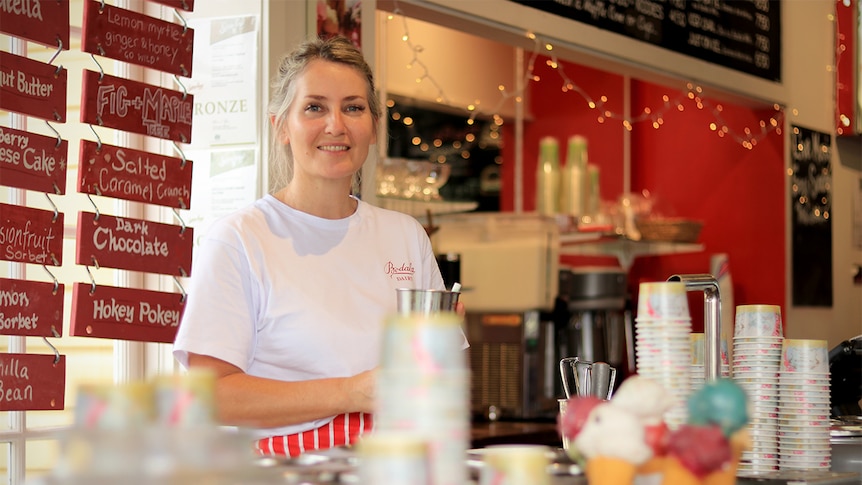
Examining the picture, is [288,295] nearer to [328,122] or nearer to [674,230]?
[328,122]

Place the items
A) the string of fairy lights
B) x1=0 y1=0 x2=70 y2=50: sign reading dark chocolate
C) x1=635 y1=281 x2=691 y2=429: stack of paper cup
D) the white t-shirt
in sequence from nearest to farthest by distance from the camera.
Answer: x1=635 y1=281 x2=691 y2=429: stack of paper cup, the white t-shirt, x1=0 y1=0 x2=70 y2=50: sign reading dark chocolate, the string of fairy lights

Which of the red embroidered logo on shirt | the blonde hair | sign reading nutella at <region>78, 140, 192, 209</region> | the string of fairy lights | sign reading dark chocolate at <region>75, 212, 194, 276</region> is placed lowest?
the red embroidered logo on shirt

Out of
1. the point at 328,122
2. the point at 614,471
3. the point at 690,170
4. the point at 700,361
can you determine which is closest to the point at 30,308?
the point at 328,122

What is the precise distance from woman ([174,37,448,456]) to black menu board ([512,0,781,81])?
199 cm

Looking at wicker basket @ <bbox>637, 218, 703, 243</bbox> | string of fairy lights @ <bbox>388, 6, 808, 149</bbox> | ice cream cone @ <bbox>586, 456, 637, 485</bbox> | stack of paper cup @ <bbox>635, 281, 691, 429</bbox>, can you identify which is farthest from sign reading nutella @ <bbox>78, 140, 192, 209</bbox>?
wicker basket @ <bbox>637, 218, 703, 243</bbox>

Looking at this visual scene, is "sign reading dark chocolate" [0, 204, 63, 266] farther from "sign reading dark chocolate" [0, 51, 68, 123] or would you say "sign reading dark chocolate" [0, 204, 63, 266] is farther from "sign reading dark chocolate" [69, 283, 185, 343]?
"sign reading dark chocolate" [0, 51, 68, 123]

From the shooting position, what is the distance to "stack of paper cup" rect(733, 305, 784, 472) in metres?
1.81

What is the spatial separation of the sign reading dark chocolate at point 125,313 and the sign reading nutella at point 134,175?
0.82ft

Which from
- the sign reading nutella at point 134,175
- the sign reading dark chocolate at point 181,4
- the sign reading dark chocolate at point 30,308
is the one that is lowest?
the sign reading dark chocolate at point 30,308

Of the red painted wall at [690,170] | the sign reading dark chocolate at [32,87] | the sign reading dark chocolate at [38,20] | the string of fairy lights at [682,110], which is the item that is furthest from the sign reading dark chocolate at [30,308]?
the red painted wall at [690,170]

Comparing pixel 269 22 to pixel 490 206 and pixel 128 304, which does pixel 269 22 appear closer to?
pixel 128 304

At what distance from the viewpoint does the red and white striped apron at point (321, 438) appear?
6.54 ft

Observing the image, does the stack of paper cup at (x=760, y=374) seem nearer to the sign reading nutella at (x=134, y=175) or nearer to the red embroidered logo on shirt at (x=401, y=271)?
the red embroidered logo on shirt at (x=401, y=271)

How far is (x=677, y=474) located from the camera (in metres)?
1.29
